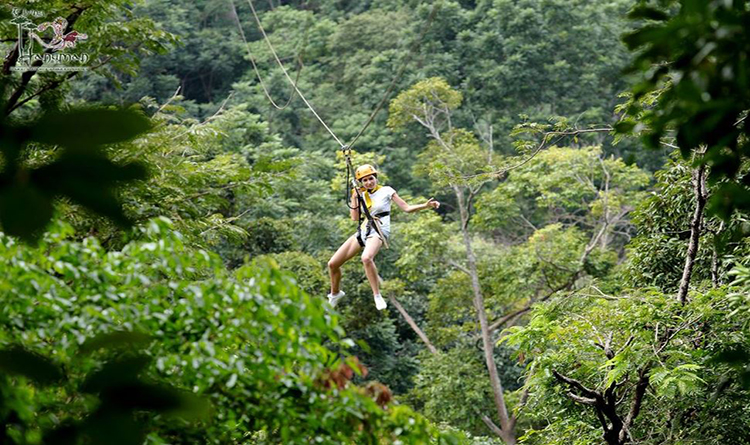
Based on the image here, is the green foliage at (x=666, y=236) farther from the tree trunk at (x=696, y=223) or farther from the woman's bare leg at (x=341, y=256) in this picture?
the woman's bare leg at (x=341, y=256)

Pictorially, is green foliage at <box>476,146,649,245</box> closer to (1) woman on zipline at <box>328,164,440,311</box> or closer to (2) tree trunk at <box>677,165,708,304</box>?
(1) woman on zipline at <box>328,164,440,311</box>

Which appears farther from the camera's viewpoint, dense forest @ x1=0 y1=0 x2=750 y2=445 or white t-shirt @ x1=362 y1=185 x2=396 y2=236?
white t-shirt @ x1=362 y1=185 x2=396 y2=236

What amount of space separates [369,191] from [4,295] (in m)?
3.27

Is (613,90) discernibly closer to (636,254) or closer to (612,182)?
(612,182)

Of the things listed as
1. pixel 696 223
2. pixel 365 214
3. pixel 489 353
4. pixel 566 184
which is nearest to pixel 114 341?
pixel 696 223

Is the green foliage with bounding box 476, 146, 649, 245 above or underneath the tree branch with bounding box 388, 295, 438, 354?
above

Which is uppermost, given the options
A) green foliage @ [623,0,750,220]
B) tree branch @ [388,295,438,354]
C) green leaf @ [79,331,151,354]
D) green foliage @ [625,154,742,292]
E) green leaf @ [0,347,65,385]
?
green foliage @ [623,0,750,220]

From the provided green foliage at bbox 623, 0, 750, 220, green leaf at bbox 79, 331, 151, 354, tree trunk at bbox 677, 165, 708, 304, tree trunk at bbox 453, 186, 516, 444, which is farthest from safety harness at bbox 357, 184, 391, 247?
tree trunk at bbox 453, 186, 516, 444

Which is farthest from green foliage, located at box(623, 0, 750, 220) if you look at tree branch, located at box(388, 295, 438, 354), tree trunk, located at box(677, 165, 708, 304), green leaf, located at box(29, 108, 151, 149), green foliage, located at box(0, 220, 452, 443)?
tree branch, located at box(388, 295, 438, 354)

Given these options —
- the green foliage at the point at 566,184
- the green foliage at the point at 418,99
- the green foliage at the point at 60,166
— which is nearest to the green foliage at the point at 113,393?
the green foliage at the point at 60,166

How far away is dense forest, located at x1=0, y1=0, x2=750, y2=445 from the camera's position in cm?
87

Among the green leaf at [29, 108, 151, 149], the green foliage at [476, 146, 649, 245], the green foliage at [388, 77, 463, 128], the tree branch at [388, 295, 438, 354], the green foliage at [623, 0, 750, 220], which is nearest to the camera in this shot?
the green leaf at [29, 108, 151, 149]

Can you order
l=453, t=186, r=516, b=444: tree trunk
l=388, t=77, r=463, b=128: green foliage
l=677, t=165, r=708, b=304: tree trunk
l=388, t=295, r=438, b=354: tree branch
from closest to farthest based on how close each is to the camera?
l=677, t=165, r=708, b=304: tree trunk, l=453, t=186, r=516, b=444: tree trunk, l=388, t=295, r=438, b=354: tree branch, l=388, t=77, r=463, b=128: green foliage

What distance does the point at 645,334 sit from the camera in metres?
4.72
